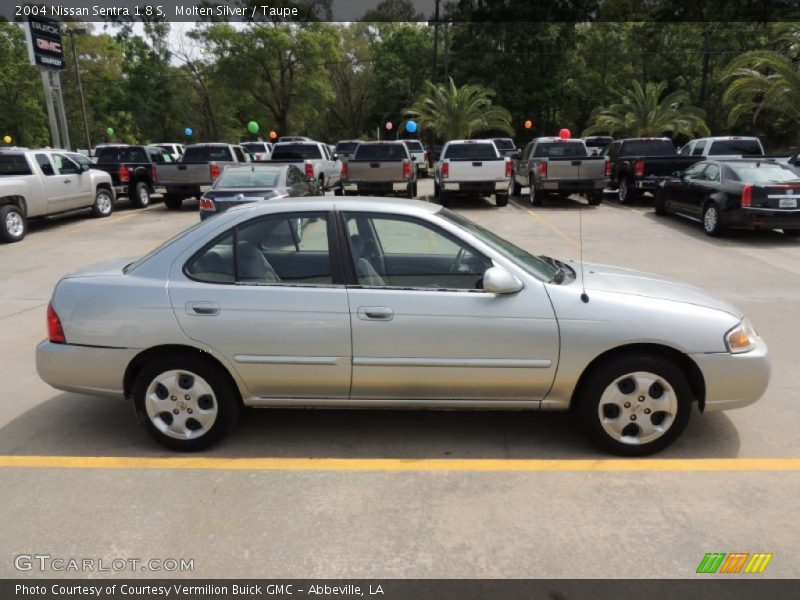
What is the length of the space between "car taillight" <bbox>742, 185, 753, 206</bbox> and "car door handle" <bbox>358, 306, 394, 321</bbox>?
400 inches

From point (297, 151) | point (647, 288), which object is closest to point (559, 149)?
point (297, 151)

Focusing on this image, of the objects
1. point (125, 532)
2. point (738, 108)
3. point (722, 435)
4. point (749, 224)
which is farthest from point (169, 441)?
point (738, 108)

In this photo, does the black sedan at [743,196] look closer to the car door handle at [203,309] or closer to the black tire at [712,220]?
the black tire at [712,220]

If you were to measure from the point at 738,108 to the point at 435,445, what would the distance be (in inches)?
915

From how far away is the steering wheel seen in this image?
3809 millimetres

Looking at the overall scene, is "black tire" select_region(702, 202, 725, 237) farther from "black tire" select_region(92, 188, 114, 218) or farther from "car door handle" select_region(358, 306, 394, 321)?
"black tire" select_region(92, 188, 114, 218)

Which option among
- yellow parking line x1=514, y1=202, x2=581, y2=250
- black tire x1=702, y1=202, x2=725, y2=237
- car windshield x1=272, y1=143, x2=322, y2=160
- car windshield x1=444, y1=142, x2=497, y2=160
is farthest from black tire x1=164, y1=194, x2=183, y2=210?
black tire x1=702, y1=202, x2=725, y2=237

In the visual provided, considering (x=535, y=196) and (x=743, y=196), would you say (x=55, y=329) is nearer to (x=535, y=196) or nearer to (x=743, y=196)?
(x=743, y=196)

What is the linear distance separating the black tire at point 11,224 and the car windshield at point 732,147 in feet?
60.4

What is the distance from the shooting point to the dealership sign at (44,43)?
2084 cm

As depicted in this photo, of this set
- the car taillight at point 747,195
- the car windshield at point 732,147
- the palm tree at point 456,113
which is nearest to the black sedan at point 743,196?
the car taillight at point 747,195

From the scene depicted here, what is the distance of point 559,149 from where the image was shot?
17.8 meters

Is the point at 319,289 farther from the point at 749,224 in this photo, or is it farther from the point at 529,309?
the point at 749,224

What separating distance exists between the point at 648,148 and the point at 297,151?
430 inches
